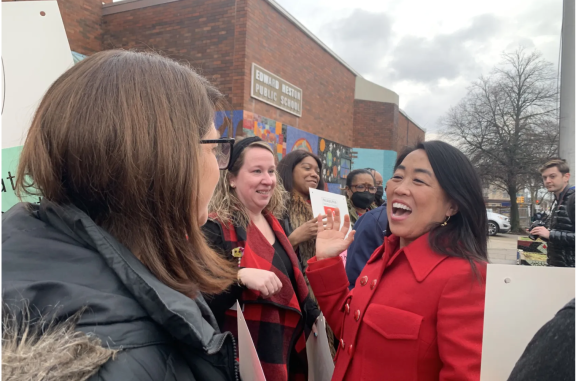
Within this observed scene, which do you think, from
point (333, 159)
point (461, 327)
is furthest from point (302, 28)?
point (461, 327)

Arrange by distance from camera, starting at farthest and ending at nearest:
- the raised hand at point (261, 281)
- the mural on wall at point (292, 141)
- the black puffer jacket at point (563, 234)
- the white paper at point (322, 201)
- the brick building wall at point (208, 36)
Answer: the mural on wall at point (292, 141), the brick building wall at point (208, 36), the black puffer jacket at point (563, 234), the white paper at point (322, 201), the raised hand at point (261, 281)

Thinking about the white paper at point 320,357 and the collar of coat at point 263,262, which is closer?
the white paper at point 320,357

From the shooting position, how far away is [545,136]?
20.3ft

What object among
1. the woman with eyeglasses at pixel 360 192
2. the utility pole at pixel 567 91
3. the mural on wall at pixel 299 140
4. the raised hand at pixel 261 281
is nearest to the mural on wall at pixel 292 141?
the mural on wall at pixel 299 140

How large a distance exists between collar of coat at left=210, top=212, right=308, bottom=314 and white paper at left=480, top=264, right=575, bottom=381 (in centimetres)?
108

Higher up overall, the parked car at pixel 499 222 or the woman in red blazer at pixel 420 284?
the woman in red blazer at pixel 420 284

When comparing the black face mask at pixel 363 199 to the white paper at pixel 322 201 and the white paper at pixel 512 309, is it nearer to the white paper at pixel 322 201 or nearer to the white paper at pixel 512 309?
the white paper at pixel 322 201

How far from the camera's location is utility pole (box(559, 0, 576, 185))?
3695mm

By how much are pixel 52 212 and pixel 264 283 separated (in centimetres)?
106

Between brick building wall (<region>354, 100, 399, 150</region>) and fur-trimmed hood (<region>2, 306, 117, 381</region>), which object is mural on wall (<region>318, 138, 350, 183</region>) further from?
fur-trimmed hood (<region>2, 306, 117, 381</region>)

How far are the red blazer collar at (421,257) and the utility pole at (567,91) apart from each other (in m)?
3.08

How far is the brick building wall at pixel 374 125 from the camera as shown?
19469 mm

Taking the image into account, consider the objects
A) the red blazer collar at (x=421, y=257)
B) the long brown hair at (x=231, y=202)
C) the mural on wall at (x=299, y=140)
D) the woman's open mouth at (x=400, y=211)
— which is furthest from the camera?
the mural on wall at (x=299, y=140)

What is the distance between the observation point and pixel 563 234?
153 inches
